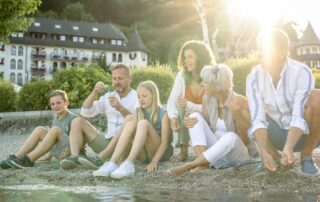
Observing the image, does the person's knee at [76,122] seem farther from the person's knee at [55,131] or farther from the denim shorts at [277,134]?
the denim shorts at [277,134]

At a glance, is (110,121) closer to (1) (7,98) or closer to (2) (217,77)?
(2) (217,77)

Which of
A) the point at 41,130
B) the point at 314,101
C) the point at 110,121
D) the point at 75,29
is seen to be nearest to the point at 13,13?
the point at 41,130

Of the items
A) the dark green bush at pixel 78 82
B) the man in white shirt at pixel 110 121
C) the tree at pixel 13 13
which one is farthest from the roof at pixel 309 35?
the man in white shirt at pixel 110 121

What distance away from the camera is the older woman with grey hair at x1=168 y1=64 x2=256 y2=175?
13.9ft

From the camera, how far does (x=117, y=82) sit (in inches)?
210

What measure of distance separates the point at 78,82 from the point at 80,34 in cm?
5760

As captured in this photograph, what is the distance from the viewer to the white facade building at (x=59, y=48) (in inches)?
2586

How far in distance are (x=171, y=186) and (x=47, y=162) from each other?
2381 millimetres

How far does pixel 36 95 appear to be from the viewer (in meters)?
13.4

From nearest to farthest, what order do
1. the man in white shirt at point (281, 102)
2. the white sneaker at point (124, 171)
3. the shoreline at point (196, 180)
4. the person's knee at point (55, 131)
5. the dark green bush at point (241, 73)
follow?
the shoreline at point (196, 180) < the man in white shirt at point (281, 102) < the white sneaker at point (124, 171) < the person's knee at point (55, 131) < the dark green bush at point (241, 73)

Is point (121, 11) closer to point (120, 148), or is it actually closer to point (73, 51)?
point (73, 51)

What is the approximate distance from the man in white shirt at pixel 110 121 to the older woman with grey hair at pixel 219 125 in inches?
37.8

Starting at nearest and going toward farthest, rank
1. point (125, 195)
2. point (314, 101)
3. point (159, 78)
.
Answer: point (125, 195) → point (314, 101) → point (159, 78)

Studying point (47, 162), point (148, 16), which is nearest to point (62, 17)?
point (148, 16)
